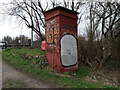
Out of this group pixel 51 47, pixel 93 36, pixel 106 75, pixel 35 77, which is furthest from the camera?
pixel 93 36

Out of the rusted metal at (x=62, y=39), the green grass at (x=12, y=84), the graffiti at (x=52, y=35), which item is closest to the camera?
the green grass at (x=12, y=84)

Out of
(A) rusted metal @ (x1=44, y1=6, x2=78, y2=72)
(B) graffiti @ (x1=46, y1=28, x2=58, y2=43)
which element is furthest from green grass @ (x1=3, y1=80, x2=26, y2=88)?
(B) graffiti @ (x1=46, y1=28, x2=58, y2=43)

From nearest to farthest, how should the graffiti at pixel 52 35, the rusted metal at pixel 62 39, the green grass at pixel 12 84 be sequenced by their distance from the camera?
the green grass at pixel 12 84
the rusted metal at pixel 62 39
the graffiti at pixel 52 35

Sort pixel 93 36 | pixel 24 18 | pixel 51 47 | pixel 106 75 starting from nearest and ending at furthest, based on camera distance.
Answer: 1. pixel 106 75
2. pixel 51 47
3. pixel 93 36
4. pixel 24 18

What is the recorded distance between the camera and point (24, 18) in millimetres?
15688

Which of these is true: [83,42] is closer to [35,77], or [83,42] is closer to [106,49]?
[106,49]

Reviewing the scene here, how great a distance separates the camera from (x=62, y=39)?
715 centimetres

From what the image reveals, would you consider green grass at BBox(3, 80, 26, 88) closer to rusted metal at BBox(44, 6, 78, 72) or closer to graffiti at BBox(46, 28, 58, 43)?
rusted metal at BBox(44, 6, 78, 72)

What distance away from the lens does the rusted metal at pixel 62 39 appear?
278 inches

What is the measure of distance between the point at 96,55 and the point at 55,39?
3634mm

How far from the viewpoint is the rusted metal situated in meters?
7.05

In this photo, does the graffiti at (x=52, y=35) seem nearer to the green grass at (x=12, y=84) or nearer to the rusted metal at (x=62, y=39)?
the rusted metal at (x=62, y=39)

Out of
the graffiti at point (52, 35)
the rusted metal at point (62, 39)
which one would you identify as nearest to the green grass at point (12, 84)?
the rusted metal at point (62, 39)

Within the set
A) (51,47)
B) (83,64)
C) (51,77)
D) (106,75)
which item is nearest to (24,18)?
(51,47)
